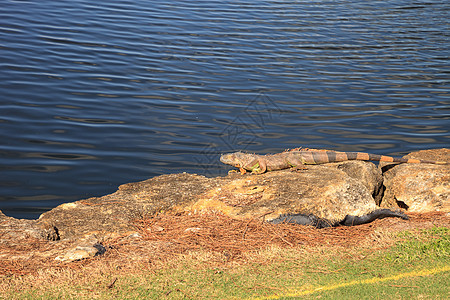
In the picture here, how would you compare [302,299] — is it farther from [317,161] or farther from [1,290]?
[317,161]

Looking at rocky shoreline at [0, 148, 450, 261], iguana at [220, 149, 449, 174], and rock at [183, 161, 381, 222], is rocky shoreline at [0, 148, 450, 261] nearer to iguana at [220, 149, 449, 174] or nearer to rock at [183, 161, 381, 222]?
rock at [183, 161, 381, 222]

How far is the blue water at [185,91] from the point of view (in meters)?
9.00

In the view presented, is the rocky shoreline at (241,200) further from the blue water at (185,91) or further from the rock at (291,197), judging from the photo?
the blue water at (185,91)

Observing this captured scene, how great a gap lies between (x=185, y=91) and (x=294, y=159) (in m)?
5.59

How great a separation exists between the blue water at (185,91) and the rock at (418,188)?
10.6 ft

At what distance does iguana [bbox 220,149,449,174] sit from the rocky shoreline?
0.55m

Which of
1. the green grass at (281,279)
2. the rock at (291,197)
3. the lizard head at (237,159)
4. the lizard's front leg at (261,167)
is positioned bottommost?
the green grass at (281,279)

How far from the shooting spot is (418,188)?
612 centimetres

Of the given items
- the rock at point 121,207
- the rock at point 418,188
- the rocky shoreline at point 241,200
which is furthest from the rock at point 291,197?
the rock at point 418,188

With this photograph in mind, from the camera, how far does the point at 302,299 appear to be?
3969mm

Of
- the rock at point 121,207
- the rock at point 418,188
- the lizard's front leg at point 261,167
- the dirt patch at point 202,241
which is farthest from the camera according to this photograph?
the lizard's front leg at point 261,167

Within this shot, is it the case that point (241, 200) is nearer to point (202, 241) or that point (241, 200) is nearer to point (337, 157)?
point (202, 241)

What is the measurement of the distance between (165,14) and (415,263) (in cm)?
1666

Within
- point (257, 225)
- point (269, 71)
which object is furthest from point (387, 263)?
point (269, 71)
